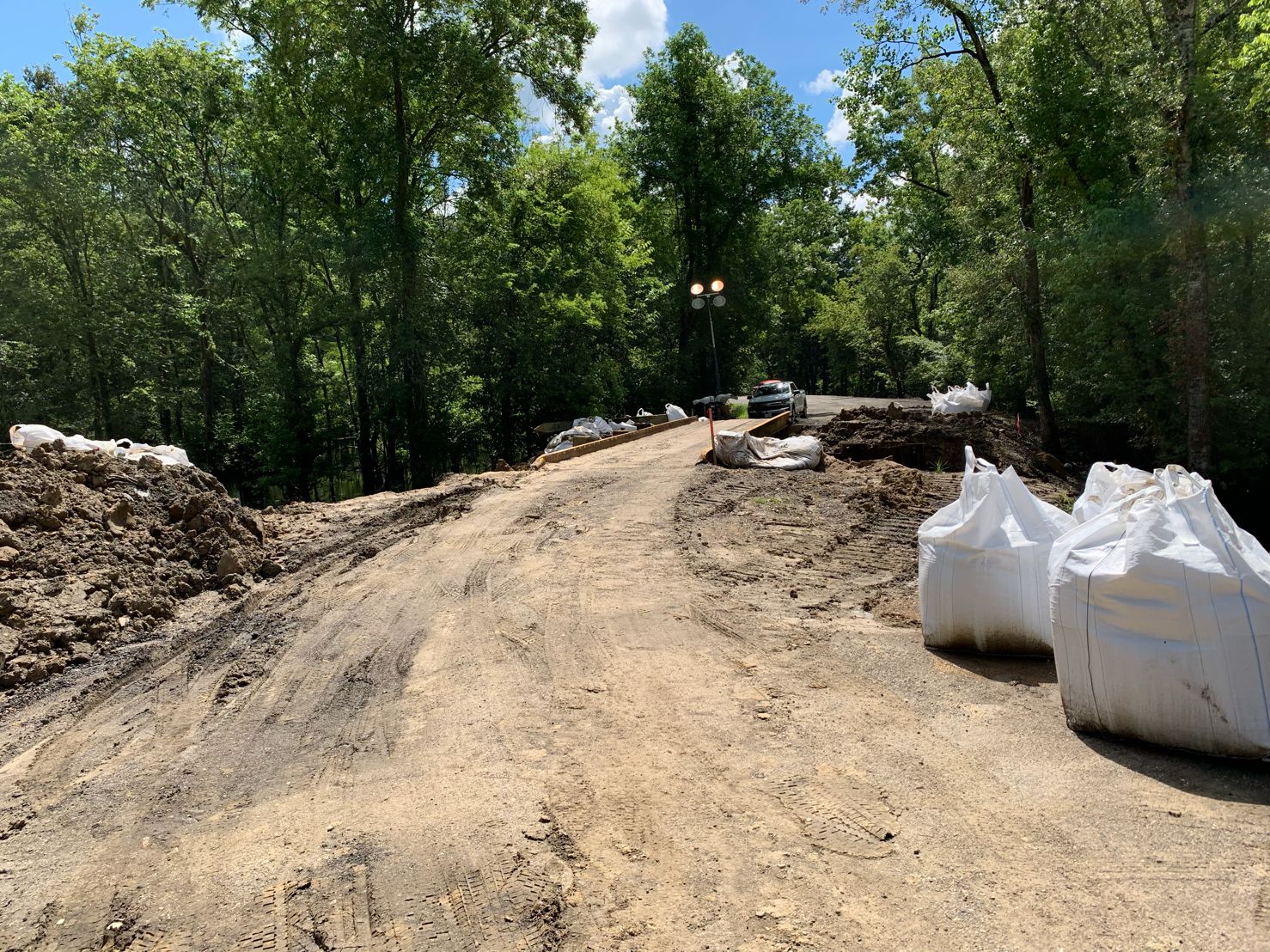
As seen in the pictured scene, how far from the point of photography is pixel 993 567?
4812 millimetres

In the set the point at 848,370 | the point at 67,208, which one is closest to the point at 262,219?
the point at 67,208

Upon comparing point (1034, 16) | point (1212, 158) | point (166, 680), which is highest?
point (1034, 16)

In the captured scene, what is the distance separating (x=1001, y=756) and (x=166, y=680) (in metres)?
5.87

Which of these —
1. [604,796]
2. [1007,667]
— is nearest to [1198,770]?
[1007,667]

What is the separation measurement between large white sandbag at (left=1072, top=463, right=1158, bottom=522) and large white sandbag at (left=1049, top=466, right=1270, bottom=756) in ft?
0.77

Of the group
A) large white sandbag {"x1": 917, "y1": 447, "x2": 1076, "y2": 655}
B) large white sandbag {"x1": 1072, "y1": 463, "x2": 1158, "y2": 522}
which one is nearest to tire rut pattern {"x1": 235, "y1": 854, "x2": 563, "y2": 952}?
large white sandbag {"x1": 917, "y1": 447, "x2": 1076, "y2": 655}

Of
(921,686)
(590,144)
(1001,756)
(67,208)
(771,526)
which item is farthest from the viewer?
(590,144)

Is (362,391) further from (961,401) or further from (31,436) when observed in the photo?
→ (961,401)

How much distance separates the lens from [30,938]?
288 cm

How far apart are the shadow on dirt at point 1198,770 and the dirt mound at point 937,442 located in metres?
12.6

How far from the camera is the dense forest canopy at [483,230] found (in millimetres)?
13477

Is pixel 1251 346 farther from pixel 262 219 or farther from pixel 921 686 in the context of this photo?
pixel 262 219

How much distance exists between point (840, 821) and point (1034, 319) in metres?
18.2

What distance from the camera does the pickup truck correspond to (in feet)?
84.4
